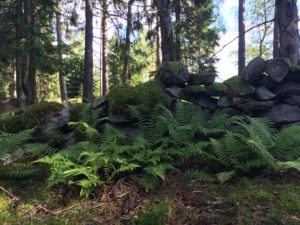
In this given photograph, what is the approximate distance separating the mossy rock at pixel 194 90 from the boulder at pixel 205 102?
4.2 inches

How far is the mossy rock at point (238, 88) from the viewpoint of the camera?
6504 millimetres

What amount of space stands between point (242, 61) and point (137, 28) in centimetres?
782

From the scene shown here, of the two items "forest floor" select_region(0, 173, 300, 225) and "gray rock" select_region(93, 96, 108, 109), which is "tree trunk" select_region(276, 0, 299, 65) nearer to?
"forest floor" select_region(0, 173, 300, 225)

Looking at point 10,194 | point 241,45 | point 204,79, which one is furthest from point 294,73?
point 241,45

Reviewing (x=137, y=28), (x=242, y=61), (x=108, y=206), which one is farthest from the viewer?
(x=242, y=61)

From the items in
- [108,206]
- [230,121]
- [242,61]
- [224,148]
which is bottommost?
[108,206]

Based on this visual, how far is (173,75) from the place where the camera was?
6.73m

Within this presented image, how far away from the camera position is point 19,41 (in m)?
14.0

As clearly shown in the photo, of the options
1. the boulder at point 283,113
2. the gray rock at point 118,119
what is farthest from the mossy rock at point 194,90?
the gray rock at point 118,119

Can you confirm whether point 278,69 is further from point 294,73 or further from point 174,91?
point 174,91

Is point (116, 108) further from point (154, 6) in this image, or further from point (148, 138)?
point (154, 6)

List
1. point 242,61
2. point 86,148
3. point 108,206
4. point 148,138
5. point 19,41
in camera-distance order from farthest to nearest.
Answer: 1. point 242,61
2. point 19,41
3. point 148,138
4. point 86,148
5. point 108,206

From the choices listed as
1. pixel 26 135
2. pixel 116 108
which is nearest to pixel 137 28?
pixel 116 108

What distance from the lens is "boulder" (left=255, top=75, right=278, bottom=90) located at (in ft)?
21.3
